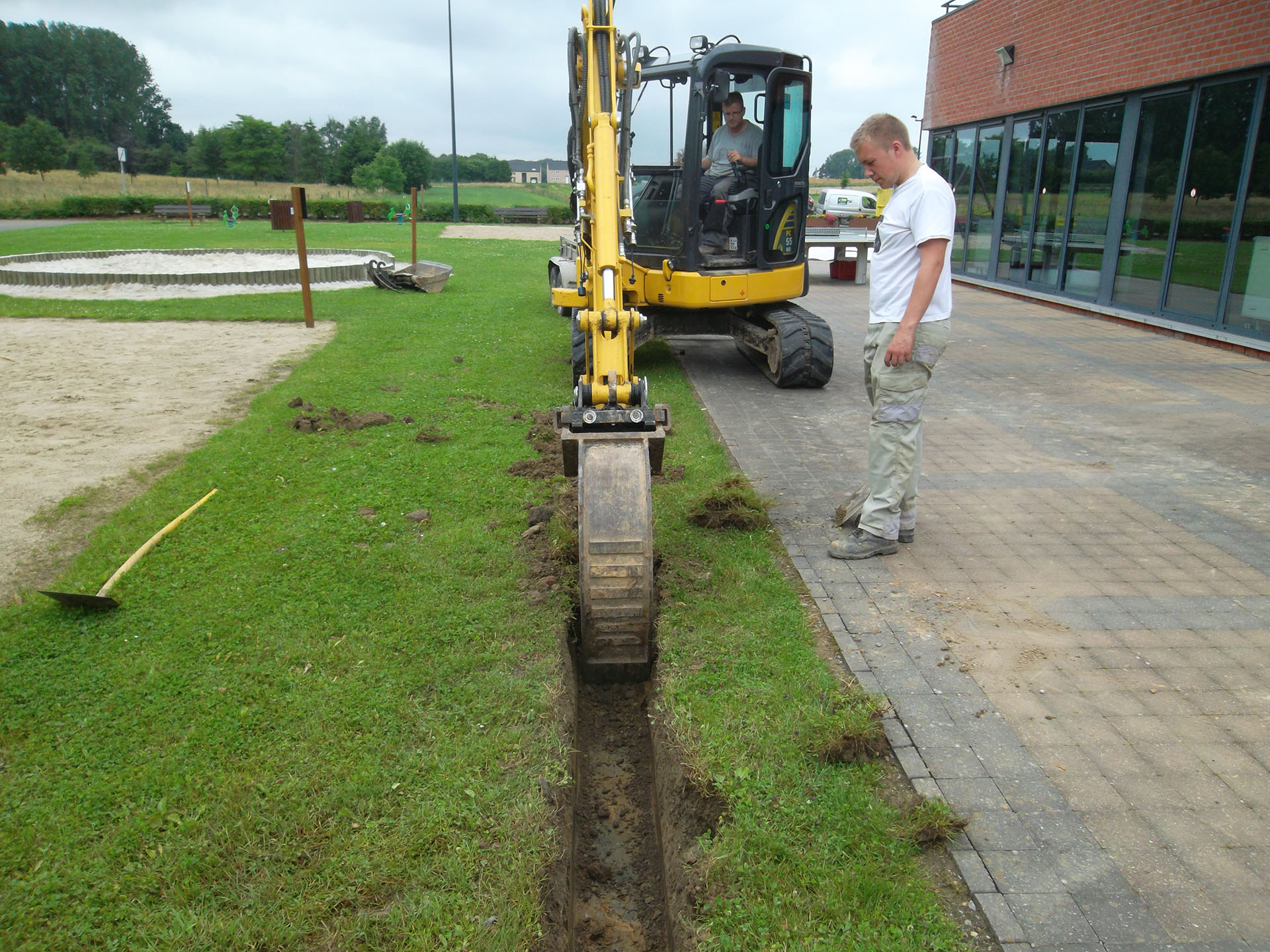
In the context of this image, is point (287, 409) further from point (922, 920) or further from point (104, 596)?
point (922, 920)

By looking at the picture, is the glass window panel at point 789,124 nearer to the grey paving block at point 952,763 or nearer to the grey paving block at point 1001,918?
the grey paving block at point 952,763

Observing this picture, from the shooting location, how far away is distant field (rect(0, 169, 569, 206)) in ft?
145

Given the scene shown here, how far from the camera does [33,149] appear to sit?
182 ft

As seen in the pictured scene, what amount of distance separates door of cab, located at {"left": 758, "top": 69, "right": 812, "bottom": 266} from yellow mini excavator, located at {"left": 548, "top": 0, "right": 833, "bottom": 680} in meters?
0.01

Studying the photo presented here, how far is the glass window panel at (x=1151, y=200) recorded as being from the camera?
12.2 m

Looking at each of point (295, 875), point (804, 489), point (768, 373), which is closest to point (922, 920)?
point (295, 875)

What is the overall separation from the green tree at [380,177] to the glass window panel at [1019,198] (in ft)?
163

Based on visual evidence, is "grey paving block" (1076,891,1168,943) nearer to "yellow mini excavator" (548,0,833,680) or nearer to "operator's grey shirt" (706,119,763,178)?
"yellow mini excavator" (548,0,833,680)

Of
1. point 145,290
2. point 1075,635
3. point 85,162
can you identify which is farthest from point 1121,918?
point 85,162

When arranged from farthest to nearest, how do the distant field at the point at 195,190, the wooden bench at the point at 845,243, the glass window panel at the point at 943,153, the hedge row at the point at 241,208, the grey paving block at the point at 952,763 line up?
the distant field at the point at 195,190
the hedge row at the point at 241,208
the glass window panel at the point at 943,153
the wooden bench at the point at 845,243
the grey paving block at the point at 952,763

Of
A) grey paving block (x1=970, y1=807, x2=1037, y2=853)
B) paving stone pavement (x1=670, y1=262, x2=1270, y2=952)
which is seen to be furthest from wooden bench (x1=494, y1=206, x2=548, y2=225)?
grey paving block (x1=970, y1=807, x2=1037, y2=853)

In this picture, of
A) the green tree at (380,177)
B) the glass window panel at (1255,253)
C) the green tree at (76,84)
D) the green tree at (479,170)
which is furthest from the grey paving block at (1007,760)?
the green tree at (76,84)

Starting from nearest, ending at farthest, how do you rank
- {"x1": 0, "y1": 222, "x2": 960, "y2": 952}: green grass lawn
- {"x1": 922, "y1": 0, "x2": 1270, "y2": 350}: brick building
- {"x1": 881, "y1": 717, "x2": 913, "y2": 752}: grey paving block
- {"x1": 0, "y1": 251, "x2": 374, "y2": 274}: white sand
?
{"x1": 0, "y1": 222, "x2": 960, "y2": 952}: green grass lawn
{"x1": 881, "y1": 717, "x2": 913, "y2": 752}: grey paving block
{"x1": 922, "y1": 0, "x2": 1270, "y2": 350}: brick building
{"x1": 0, "y1": 251, "x2": 374, "y2": 274}: white sand

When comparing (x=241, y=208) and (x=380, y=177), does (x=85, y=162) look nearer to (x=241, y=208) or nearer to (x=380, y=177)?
(x=380, y=177)
